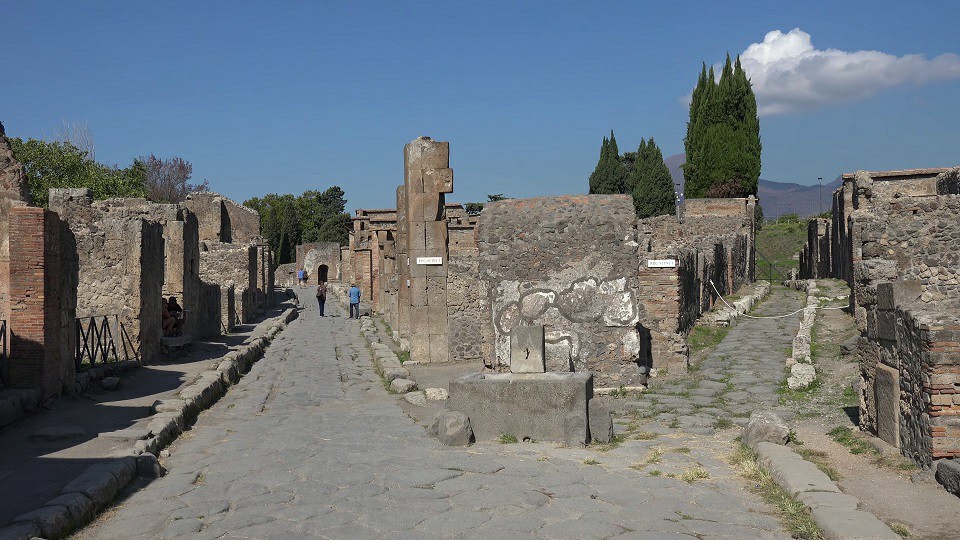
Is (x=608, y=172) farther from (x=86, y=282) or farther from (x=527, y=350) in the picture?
(x=527, y=350)

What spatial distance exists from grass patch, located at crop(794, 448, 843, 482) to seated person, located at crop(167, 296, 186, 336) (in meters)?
12.5

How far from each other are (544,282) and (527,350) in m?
2.62

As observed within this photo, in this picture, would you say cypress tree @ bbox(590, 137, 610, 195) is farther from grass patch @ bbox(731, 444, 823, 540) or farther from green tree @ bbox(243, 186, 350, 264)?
grass patch @ bbox(731, 444, 823, 540)

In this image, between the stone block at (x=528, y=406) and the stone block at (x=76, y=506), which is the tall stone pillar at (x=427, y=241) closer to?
the stone block at (x=528, y=406)

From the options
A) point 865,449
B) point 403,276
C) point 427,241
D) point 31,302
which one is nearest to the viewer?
point 865,449

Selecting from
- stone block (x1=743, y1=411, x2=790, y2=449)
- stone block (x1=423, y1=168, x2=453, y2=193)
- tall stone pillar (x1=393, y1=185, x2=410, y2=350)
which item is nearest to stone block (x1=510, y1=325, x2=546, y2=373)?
stone block (x1=743, y1=411, x2=790, y2=449)

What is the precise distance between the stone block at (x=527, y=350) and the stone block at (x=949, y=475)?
10.2ft

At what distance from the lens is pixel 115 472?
5.89 metres

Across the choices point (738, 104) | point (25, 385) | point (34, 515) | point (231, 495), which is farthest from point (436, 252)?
point (738, 104)

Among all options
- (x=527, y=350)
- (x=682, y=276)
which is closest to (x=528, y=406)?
(x=527, y=350)

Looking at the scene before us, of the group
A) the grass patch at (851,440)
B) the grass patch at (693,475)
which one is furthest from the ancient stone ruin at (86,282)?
the grass patch at (851,440)

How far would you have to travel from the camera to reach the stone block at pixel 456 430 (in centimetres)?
701

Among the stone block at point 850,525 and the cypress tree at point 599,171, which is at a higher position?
the cypress tree at point 599,171

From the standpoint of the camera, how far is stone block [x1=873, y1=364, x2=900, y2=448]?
241 inches
